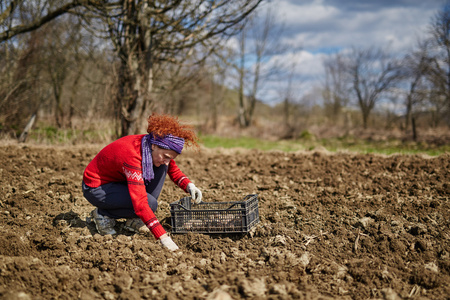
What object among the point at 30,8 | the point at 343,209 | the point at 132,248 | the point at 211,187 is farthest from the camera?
the point at 30,8

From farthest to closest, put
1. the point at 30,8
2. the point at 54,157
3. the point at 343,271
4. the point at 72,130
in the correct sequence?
the point at 30,8 → the point at 72,130 → the point at 54,157 → the point at 343,271

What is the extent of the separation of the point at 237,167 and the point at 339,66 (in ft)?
68.9

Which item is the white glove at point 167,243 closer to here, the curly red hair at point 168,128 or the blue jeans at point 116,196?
the blue jeans at point 116,196

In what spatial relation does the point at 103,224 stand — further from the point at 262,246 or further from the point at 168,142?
the point at 262,246

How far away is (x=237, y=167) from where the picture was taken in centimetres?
644

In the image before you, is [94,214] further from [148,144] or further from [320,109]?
[320,109]

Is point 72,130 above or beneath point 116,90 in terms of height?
beneath

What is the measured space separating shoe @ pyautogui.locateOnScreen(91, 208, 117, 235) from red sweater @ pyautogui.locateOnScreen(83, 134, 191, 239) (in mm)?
398

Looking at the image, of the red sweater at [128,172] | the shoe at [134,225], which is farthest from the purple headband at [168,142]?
the shoe at [134,225]

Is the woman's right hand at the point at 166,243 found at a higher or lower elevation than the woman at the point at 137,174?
lower

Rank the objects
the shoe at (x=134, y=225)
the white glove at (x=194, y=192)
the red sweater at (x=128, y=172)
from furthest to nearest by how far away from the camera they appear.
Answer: the shoe at (x=134, y=225)
the white glove at (x=194, y=192)
the red sweater at (x=128, y=172)

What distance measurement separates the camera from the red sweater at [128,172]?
302cm

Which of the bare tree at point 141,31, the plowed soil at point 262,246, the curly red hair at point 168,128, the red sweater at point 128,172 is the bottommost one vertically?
the plowed soil at point 262,246

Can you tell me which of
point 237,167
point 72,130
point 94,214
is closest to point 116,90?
point 72,130
